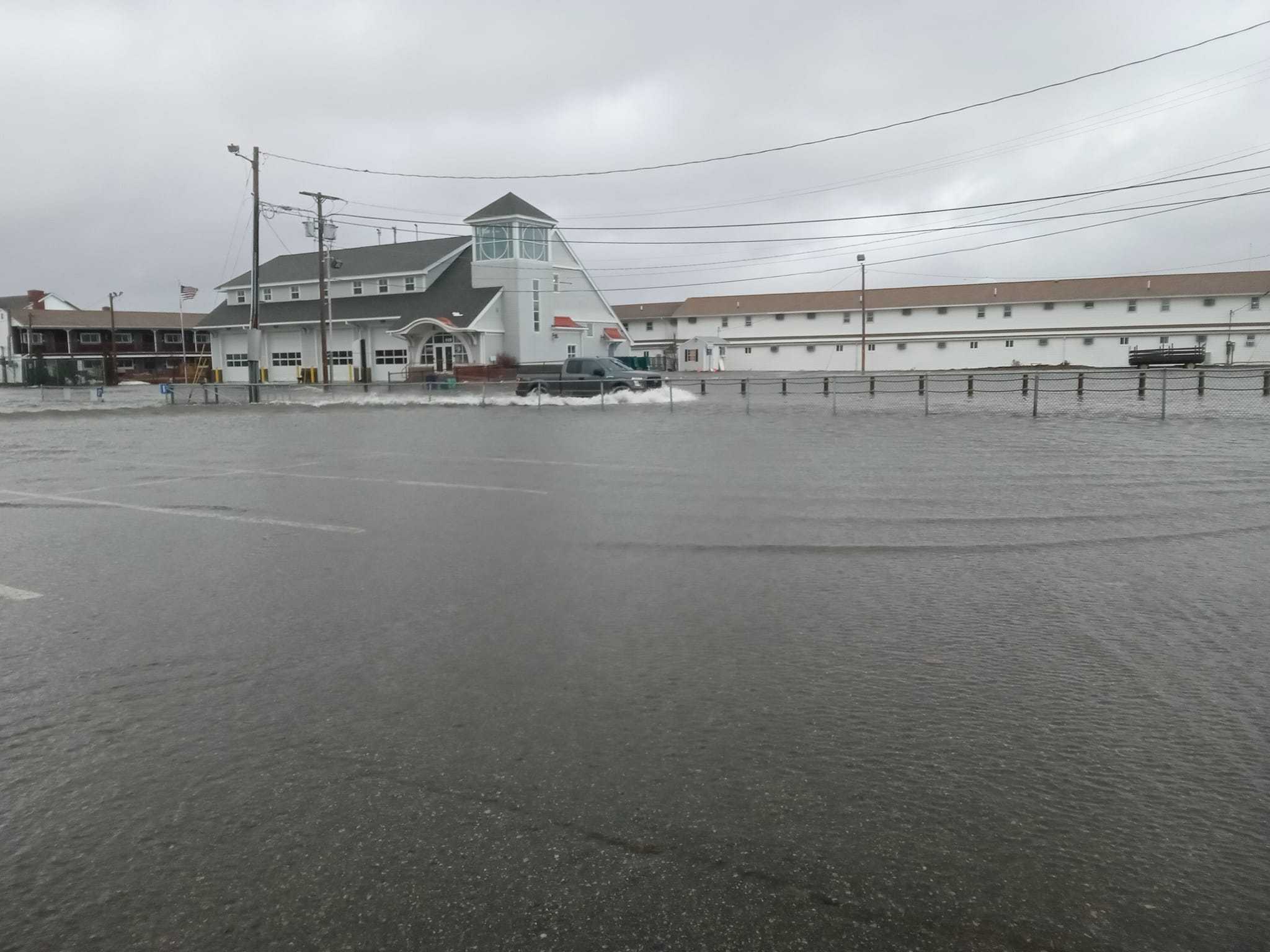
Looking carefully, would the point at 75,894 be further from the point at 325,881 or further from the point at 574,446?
the point at 574,446

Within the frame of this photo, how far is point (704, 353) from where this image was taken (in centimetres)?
8569

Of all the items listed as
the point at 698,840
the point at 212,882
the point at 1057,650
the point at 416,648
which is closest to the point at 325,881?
the point at 212,882

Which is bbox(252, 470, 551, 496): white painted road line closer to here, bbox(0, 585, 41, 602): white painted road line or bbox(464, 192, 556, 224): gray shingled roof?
bbox(0, 585, 41, 602): white painted road line

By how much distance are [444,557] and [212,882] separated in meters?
5.42

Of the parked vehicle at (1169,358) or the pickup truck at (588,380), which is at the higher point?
the parked vehicle at (1169,358)

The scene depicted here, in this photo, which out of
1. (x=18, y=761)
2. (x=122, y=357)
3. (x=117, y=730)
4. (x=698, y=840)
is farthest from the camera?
(x=122, y=357)

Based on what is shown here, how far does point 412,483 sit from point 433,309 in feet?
151

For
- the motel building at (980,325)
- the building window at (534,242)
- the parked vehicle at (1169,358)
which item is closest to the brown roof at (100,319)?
the building window at (534,242)

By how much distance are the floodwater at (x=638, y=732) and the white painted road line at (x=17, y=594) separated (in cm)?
5

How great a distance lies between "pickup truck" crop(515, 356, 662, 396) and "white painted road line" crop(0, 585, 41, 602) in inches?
1161

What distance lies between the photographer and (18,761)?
434cm

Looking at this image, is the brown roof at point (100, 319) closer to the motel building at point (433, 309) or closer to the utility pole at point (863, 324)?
the motel building at point (433, 309)

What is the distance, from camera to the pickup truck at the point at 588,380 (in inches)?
1574

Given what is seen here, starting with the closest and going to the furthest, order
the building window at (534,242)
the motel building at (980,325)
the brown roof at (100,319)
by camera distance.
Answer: the building window at (534,242) < the motel building at (980,325) < the brown roof at (100,319)
